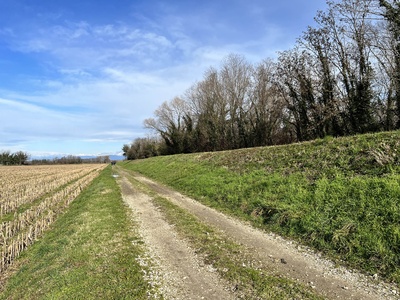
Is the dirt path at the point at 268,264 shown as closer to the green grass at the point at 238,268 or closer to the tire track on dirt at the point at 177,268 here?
the tire track on dirt at the point at 177,268

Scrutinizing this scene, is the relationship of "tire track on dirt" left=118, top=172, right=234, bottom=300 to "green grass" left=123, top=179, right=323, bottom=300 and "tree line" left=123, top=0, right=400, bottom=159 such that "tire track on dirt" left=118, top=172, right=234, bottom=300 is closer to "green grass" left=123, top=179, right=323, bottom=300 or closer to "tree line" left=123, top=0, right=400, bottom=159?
"green grass" left=123, top=179, right=323, bottom=300

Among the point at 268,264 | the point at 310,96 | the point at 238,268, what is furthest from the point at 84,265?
the point at 310,96

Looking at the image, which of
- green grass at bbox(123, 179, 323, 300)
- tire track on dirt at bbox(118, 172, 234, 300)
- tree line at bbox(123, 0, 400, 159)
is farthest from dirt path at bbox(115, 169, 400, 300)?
tree line at bbox(123, 0, 400, 159)

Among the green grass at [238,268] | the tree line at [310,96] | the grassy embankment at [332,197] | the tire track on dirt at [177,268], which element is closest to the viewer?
the green grass at [238,268]

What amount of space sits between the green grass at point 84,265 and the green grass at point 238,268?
65.1 inches

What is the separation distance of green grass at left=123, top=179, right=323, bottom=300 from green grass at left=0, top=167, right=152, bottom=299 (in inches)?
65.1

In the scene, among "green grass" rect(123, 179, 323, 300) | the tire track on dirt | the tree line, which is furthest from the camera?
the tree line

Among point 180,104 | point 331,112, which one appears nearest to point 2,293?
point 331,112

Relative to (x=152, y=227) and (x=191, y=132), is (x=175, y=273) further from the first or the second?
(x=191, y=132)

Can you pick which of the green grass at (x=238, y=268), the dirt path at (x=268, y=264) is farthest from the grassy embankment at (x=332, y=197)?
the green grass at (x=238, y=268)

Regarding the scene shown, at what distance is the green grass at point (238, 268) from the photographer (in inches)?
178

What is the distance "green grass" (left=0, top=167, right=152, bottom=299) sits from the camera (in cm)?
500

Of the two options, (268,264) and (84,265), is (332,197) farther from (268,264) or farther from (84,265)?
(84,265)

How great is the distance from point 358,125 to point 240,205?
18.7m
